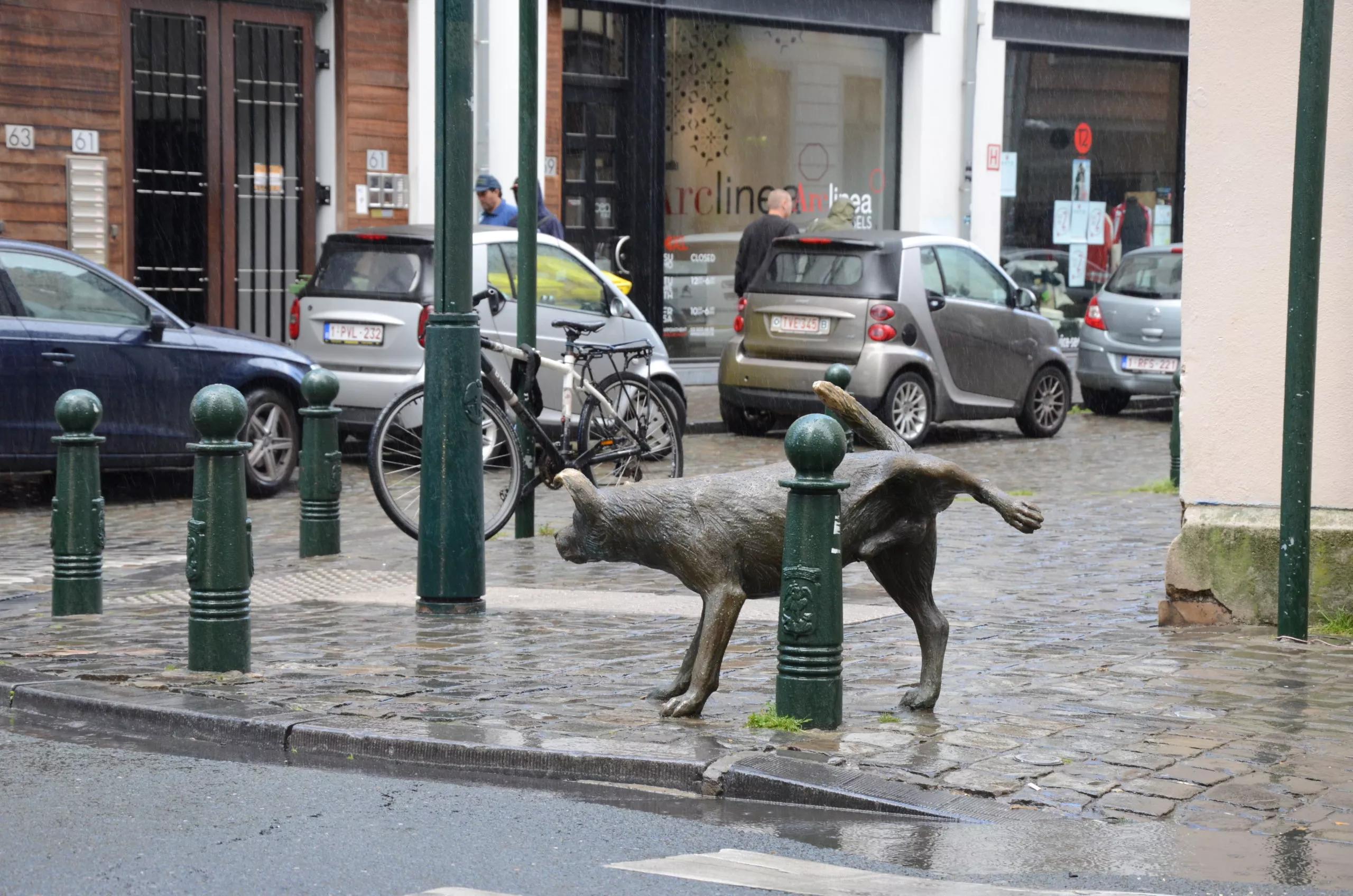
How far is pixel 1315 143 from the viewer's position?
7551 mm

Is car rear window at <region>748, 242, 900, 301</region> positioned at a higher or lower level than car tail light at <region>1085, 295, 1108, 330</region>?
higher

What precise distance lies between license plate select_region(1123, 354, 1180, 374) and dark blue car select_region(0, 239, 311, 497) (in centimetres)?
899

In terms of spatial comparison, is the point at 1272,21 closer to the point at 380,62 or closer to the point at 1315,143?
the point at 1315,143

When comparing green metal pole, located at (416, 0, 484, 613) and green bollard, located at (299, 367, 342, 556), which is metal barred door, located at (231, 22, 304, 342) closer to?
green bollard, located at (299, 367, 342, 556)

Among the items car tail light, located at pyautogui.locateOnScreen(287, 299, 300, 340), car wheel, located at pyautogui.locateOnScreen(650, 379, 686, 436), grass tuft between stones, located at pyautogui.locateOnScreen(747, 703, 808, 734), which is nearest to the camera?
grass tuft between stones, located at pyautogui.locateOnScreen(747, 703, 808, 734)

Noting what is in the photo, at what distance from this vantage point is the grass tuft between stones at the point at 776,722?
602 centimetres

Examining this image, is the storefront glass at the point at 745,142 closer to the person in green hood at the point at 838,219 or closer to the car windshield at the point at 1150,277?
the person in green hood at the point at 838,219

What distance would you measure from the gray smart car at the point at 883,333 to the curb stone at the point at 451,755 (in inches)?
388

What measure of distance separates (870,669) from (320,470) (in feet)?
13.4

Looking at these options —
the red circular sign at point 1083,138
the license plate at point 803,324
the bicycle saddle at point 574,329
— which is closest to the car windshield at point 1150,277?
the license plate at point 803,324

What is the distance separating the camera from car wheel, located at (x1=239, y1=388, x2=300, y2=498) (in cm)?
1351

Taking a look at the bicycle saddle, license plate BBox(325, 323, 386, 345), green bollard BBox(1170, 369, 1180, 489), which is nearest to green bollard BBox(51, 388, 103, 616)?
the bicycle saddle

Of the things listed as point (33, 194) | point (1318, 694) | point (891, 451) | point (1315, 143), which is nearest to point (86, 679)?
point (891, 451)

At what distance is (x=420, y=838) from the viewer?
506 cm
